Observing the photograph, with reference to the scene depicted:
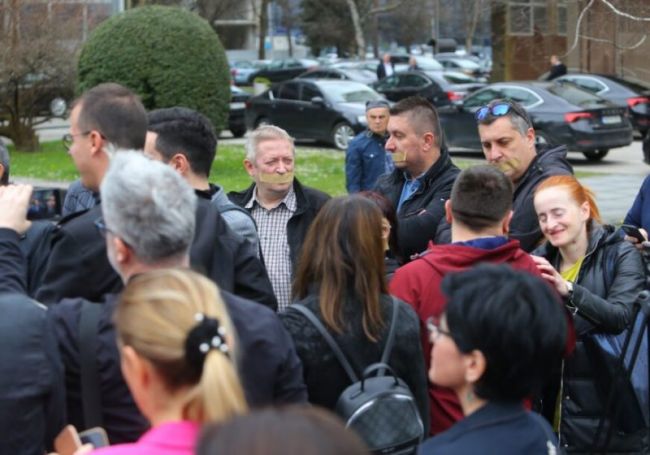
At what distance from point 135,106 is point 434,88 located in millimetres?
27850

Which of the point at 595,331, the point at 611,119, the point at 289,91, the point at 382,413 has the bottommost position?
the point at 611,119

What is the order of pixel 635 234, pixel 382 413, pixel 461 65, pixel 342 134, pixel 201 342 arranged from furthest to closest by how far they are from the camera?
1. pixel 461 65
2. pixel 342 134
3. pixel 635 234
4. pixel 382 413
5. pixel 201 342

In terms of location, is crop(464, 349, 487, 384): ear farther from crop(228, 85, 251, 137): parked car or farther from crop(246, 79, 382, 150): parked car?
crop(228, 85, 251, 137): parked car

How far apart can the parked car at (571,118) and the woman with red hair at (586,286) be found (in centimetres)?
1593

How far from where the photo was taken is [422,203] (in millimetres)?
6414

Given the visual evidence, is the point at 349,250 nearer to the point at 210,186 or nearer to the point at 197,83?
the point at 210,186

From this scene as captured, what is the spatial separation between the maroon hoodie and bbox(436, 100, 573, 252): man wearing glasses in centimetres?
138

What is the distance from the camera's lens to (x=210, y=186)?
5355 millimetres

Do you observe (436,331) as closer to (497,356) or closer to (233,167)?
(497,356)

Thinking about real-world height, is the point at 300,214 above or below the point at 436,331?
below

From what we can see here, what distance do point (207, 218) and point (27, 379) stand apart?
4.13 feet

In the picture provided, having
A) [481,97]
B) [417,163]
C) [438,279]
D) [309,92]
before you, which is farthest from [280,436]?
[309,92]

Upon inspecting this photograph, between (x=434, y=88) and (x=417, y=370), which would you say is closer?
(x=417, y=370)

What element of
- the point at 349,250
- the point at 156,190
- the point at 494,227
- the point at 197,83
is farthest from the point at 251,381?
the point at 197,83
